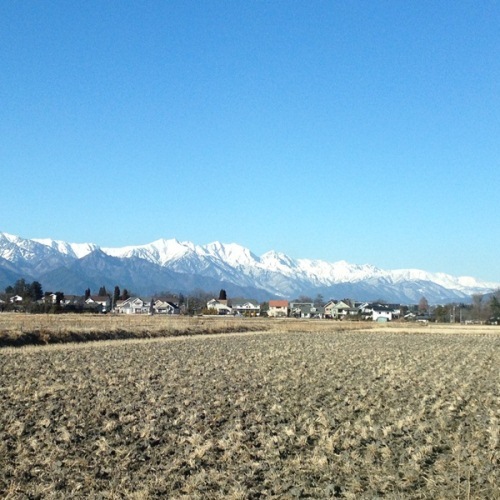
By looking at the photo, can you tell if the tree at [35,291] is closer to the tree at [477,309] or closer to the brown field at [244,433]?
the tree at [477,309]

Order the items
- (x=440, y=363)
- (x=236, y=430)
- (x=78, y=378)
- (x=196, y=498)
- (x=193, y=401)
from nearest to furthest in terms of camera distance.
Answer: (x=196, y=498), (x=236, y=430), (x=193, y=401), (x=78, y=378), (x=440, y=363)

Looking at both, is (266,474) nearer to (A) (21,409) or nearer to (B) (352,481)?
(B) (352,481)

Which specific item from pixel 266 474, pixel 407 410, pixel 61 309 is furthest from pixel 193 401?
pixel 61 309

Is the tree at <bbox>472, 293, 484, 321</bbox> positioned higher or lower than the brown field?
higher

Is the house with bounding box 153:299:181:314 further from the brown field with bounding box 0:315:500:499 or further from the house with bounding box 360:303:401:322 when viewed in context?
the brown field with bounding box 0:315:500:499

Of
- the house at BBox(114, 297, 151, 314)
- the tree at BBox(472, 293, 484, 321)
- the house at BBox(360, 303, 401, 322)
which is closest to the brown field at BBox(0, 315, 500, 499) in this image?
the tree at BBox(472, 293, 484, 321)

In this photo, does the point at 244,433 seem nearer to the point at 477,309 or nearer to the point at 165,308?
the point at 477,309

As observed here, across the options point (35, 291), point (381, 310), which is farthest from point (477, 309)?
point (35, 291)

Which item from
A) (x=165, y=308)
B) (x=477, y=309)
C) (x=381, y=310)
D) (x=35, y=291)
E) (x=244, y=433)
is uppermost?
(x=35, y=291)

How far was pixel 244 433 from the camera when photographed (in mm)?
11859

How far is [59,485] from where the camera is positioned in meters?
8.92

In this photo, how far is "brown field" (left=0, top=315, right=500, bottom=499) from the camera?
8.88 metres

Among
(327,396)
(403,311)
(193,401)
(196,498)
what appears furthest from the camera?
(403,311)

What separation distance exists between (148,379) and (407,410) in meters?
8.77
